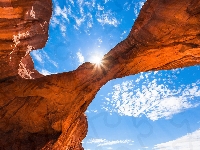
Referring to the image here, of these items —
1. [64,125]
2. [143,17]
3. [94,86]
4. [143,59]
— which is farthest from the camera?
[64,125]

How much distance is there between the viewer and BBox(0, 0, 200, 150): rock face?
40.0ft

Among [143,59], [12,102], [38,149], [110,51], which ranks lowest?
[38,149]

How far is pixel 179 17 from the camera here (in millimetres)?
11656

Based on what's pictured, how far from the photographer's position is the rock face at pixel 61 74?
12.2 meters

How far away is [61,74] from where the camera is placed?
1516 centimetres

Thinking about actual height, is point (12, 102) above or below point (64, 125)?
above

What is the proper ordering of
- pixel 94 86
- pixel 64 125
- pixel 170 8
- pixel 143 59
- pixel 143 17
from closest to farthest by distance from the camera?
pixel 170 8, pixel 143 17, pixel 143 59, pixel 94 86, pixel 64 125

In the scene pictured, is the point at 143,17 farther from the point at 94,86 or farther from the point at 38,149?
the point at 38,149

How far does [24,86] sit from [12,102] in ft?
6.74

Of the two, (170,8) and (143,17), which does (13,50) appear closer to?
(143,17)

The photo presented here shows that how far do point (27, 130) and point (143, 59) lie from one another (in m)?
10.5

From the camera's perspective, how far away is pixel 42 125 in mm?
16500

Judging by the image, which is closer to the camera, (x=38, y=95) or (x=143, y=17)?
(x=143, y=17)

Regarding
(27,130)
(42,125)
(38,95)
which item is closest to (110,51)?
(38,95)
